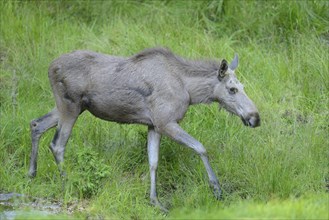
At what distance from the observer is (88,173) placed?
10523 mm

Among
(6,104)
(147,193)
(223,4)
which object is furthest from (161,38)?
(147,193)

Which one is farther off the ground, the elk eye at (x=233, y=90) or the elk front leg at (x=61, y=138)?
the elk eye at (x=233, y=90)

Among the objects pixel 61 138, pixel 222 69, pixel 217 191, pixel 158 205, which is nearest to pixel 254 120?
pixel 222 69

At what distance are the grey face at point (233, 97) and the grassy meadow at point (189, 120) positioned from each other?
67 centimetres

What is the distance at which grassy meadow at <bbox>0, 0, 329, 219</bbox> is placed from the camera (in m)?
10.3

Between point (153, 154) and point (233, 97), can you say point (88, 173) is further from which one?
point (233, 97)

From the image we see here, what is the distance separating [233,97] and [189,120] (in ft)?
5.00

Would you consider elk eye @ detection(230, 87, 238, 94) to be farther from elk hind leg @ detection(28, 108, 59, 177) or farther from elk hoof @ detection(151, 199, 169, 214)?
elk hind leg @ detection(28, 108, 59, 177)

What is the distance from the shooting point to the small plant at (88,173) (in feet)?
34.3

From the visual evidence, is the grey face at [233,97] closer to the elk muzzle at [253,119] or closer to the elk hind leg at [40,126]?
the elk muzzle at [253,119]

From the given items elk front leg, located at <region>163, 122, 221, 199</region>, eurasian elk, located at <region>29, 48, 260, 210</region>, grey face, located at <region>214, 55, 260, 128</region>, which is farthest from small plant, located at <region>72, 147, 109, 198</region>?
grey face, located at <region>214, 55, 260, 128</region>

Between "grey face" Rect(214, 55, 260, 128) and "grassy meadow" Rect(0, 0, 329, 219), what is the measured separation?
0.67m

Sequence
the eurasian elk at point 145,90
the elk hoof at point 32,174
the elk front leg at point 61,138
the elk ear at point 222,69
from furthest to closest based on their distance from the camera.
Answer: the elk hoof at point 32,174 → the elk front leg at point 61,138 → the elk ear at point 222,69 → the eurasian elk at point 145,90

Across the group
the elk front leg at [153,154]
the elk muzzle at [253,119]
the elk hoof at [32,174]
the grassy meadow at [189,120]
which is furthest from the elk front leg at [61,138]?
the elk muzzle at [253,119]
